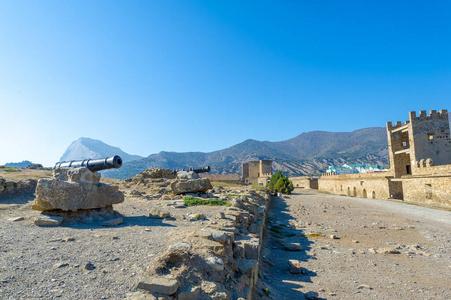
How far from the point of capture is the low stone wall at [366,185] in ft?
95.4

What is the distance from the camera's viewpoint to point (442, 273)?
21.0 ft

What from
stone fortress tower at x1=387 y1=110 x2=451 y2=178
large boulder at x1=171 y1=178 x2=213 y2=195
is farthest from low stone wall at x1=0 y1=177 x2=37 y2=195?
stone fortress tower at x1=387 y1=110 x2=451 y2=178

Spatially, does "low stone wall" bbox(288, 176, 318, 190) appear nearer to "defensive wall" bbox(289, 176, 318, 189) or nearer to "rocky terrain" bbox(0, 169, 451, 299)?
"defensive wall" bbox(289, 176, 318, 189)

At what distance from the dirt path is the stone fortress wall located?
11.4 metres

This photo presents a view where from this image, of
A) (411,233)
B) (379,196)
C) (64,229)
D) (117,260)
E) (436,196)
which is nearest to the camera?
(117,260)

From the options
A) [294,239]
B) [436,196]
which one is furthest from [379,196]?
[294,239]

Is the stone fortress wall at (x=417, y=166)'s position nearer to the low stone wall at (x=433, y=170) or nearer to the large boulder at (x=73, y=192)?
the low stone wall at (x=433, y=170)

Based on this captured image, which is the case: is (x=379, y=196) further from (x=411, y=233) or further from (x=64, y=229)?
(x=64, y=229)

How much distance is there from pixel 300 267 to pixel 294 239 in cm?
343

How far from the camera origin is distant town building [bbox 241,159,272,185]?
185 ft

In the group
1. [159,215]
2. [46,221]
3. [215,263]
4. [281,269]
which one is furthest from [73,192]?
[281,269]

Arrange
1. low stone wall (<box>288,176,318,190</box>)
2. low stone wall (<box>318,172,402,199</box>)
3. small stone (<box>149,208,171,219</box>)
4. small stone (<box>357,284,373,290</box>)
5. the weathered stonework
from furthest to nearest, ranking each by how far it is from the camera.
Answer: the weathered stonework → low stone wall (<box>288,176,318,190</box>) → low stone wall (<box>318,172,402,199</box>) → small stone (<box>149,208,171,219</box>) → small stone (<box>357,284,373,290</box>)

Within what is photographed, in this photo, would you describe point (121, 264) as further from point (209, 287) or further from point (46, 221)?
point (46, 221)

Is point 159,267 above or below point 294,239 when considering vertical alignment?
above
